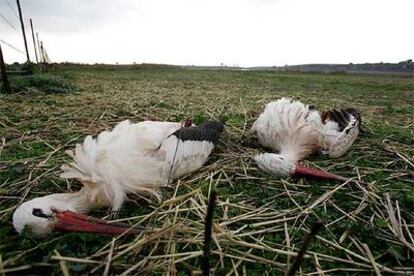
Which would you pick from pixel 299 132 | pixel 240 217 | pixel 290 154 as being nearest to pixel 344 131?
pixel 299 132

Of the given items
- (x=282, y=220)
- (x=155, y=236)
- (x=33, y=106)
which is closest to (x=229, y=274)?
(x=155, y=236)

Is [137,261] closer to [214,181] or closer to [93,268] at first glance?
[93,268]

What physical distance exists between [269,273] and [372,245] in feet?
2.09

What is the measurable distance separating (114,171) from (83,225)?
51 cm

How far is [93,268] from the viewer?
1.64 meters

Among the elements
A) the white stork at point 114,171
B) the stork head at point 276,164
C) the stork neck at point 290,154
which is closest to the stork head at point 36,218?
the white stork at point 114,171

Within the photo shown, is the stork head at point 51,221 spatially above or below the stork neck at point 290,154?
above

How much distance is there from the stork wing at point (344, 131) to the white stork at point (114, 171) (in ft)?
3.67

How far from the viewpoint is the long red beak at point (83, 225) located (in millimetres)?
1701

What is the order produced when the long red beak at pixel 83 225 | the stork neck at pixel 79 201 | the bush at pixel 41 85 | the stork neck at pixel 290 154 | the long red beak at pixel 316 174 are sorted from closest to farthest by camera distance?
the long red beak at pixel 83 225, the stork neck at pixel 79 201, the long red beak at pixel 316 174, the stork neck at pixel 290 154, the bush at pixel 41 85

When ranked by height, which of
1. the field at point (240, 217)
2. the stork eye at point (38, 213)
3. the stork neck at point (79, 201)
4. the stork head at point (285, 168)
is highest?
the stork eye at point (38, 213)

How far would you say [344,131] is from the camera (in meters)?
3.29

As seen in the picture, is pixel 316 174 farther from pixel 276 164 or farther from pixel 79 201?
pixel 79 201

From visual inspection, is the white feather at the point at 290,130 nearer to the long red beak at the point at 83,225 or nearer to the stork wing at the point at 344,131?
the stork wing at the point at 344,131
